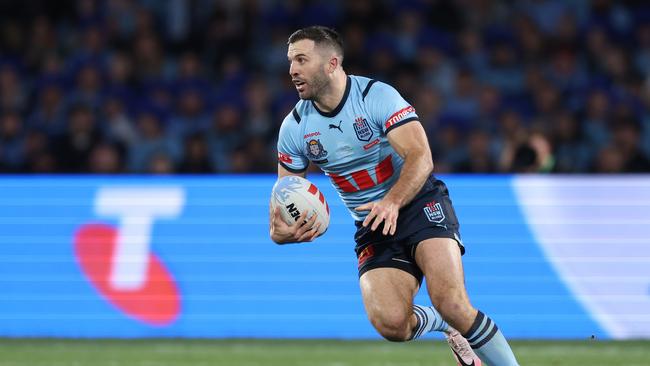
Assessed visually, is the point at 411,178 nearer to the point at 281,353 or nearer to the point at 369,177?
the point at 369,177

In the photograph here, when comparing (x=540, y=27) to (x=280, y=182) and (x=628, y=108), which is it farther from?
(x=280, y=182)

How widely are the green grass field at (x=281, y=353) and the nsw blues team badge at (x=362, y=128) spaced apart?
7.29ft

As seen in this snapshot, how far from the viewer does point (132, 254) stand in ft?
31.6

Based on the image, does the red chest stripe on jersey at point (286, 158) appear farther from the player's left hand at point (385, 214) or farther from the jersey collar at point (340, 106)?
the player's left hand at point (385, 214)

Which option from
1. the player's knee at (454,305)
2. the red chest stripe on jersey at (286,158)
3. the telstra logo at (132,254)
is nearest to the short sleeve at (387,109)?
the red chest stripe on jersey at (286,158)

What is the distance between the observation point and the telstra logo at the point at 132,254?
31.2ft

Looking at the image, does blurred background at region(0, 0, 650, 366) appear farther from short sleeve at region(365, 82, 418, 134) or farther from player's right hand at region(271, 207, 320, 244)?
short sleeve at region(365, 82, 418, 134)

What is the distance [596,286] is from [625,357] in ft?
4.14

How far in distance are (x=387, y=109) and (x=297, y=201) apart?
0.69 m

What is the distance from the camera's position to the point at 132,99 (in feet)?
41.6

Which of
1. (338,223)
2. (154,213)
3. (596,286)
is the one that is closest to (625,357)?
(596,286)

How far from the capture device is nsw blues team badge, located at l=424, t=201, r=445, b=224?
626cm

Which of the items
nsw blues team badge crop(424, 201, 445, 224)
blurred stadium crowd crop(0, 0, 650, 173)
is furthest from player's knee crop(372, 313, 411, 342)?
blurred stadium crowd crop(0, 0, 650, 173)

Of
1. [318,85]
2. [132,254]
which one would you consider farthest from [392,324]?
[132,254]
